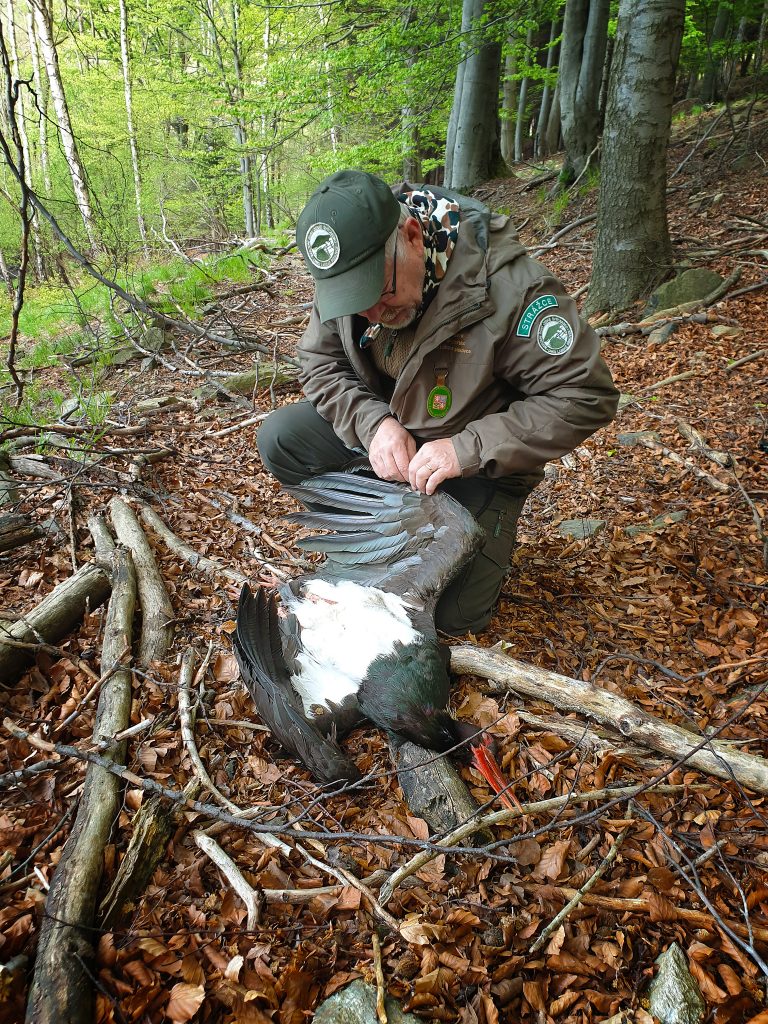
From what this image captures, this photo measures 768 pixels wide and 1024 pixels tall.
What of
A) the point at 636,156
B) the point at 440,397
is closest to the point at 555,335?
the point at 440,397

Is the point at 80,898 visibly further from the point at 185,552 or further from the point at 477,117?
the point at 477,117

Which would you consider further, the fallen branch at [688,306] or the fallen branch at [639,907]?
the fallen branch at [688,306]

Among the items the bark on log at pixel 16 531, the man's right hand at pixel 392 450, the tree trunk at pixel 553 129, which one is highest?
the tree trunk at pixel 553 129

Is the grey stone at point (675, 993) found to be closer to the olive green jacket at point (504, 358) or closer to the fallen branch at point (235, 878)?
the fallen branch at point (235, 878)

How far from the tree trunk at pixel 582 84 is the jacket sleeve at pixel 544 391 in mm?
7983

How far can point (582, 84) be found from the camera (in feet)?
27.9

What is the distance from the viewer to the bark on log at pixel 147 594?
222cm

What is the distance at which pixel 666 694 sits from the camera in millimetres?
2113

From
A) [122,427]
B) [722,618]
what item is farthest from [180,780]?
[122,427]

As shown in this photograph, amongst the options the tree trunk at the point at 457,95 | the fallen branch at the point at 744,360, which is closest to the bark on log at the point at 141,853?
the fallen branch at the point at 744,360

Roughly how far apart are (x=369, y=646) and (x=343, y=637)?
108 mm

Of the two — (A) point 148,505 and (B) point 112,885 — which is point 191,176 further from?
(B) point 112,885

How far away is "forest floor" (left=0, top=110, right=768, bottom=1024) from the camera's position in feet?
4.43

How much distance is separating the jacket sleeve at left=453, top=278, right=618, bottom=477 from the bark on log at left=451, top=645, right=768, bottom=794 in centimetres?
71
